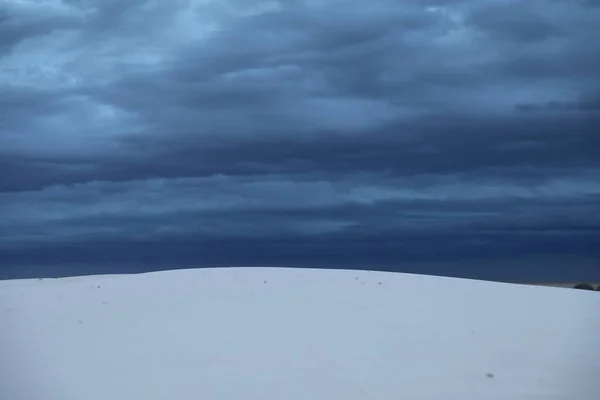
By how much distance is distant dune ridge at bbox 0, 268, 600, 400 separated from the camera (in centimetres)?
696

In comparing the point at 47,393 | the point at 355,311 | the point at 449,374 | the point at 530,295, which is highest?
the point at 530,295

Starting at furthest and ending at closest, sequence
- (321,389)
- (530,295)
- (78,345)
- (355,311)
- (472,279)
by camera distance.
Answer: (472,279), (530,295), (355,311), (78,345), (321,389)

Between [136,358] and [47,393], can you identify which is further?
[136,358]

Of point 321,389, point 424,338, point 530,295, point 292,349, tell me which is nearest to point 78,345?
point 292,349

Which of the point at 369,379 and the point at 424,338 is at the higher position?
the point at 424,338

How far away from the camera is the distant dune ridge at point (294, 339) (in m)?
6.96

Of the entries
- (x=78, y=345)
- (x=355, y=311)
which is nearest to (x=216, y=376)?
(x=78, y=345)

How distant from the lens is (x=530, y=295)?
11.1 m

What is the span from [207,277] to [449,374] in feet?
15.5

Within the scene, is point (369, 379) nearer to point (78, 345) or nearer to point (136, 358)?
point (136, 358)

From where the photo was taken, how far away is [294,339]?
830 centimetres

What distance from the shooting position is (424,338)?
27.6 ft

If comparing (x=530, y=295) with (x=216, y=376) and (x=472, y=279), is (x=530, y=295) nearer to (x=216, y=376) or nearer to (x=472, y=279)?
(x=472, y=279)

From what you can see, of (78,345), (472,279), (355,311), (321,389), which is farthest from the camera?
(472,279)
